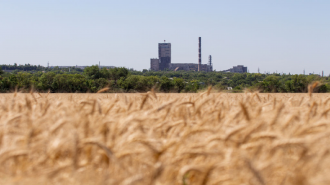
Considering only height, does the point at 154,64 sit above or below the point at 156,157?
above

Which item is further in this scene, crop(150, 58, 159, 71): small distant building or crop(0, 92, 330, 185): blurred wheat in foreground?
crop(150, 58, 159, 71): small distant building

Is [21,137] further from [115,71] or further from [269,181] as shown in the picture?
[115,71]

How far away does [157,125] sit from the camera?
2.71 m

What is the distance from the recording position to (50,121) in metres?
2.78

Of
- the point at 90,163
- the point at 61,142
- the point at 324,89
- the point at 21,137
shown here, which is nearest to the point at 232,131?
the point at 90,163

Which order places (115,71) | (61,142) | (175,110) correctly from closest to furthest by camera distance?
(61,142) → (175,110) → (115,71)

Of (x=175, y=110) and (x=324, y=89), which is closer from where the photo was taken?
(x=175, y=110)

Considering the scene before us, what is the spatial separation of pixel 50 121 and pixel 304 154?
2104 mm

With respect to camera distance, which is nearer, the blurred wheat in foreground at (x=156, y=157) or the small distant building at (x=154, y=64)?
the blurred wheat in foreground at (x=156, y=157)

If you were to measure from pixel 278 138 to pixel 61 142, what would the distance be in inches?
53.3

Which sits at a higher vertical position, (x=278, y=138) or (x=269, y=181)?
(x=278, y=138)

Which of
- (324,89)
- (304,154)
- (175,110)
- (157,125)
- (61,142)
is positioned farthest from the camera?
(324,89)

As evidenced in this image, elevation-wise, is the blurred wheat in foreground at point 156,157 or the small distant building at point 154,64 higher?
the small distant building at point 154,64

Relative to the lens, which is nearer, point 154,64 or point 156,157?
point 156,157
